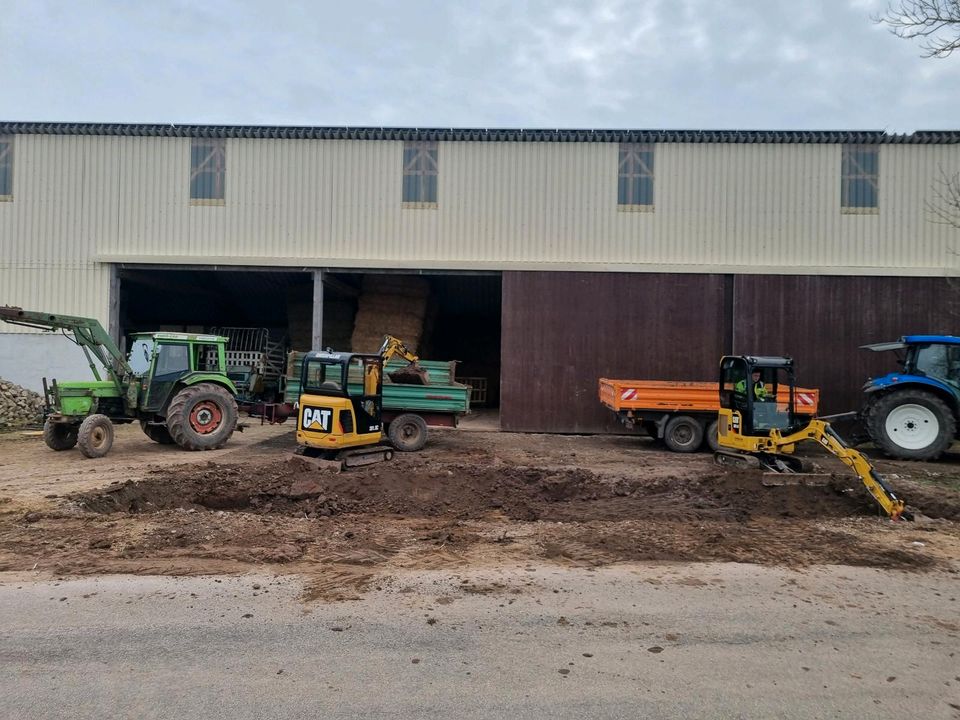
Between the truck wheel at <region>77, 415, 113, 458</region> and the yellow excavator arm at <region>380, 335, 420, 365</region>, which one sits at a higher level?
the yellow excavator arm at <region>380, 335, 420, 365</region>

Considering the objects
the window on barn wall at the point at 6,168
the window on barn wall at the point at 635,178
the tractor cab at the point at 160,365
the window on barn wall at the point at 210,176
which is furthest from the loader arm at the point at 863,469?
the window on barn wall at the point at 6,168

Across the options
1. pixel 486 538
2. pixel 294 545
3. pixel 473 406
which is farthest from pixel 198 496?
pixel 473 406

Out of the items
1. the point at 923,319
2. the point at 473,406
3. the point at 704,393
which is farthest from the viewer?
the point at 473,406

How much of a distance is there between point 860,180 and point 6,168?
940 inches

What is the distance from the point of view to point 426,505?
796 centimetres

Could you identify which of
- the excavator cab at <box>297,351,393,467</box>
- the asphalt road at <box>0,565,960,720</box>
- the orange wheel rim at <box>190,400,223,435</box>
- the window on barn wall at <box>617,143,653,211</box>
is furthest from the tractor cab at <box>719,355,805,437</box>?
the orange wheel rim at <box>190,400,223,435</box>

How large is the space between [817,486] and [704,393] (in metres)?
4.72

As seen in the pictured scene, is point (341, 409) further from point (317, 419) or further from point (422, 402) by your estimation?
point (422, 402)

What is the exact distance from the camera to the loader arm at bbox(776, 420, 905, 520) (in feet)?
24.0

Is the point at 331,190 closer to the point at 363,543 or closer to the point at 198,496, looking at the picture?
the point at 198,496

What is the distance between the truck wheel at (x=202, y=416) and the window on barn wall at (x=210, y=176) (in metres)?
7.64

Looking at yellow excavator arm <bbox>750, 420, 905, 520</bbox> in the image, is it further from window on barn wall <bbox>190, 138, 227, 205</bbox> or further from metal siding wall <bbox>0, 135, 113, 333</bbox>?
metal siding wall <bbox>0, 135, 113, 333</bbox>

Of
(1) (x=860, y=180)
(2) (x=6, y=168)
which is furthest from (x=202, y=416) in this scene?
(1) (x=860, y=180)

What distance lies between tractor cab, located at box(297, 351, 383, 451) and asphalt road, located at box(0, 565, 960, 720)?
4410 millimetres
